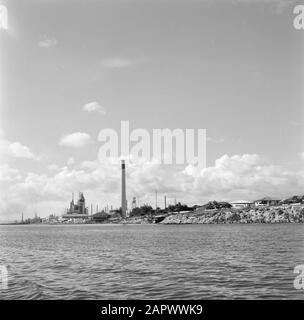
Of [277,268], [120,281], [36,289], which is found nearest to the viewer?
[36,289]

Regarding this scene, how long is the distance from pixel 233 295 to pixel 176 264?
15.3 metres

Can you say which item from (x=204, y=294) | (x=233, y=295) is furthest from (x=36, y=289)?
(x=233, y=295)

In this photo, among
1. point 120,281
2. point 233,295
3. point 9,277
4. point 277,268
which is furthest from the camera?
point 277,268

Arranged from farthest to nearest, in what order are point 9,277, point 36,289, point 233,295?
point 9,277 < point 36,289 < point 233,295
